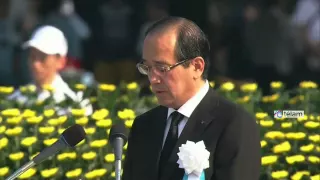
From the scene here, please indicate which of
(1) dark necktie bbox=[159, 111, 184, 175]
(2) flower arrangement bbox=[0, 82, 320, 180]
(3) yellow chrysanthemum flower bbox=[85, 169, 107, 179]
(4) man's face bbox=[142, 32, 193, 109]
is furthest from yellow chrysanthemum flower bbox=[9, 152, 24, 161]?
(4) man's face bbox=[142, 32, 193, 109]

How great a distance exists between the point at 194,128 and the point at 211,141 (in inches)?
4.5

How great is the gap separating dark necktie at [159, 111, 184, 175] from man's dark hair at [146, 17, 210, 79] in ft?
0.90

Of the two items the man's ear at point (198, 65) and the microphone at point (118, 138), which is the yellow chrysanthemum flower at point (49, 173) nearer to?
the microphone at point (118, 138)

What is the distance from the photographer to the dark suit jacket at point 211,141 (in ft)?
13.7

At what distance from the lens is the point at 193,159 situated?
13.5 feet

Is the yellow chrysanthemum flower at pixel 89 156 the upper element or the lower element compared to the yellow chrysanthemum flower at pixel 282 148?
upper

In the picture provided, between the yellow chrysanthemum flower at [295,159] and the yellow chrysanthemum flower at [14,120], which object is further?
the yellow chrysanthemum flower at [14,120]

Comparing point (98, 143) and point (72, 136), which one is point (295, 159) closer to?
point (98, 143)

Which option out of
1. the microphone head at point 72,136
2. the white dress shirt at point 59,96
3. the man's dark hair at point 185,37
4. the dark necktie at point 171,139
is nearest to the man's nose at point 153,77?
the man's dark hair at point 185,37

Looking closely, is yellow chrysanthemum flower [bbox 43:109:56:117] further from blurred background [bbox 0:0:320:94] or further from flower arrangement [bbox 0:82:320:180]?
blurred background [bbox 0:0:320:94]

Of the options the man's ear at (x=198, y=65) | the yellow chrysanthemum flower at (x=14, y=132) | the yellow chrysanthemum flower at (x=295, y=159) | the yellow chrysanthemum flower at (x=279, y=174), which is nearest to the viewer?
the man's ear at (x=198, y=65)

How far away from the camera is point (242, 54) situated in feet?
41.8

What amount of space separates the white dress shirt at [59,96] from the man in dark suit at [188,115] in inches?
90.9

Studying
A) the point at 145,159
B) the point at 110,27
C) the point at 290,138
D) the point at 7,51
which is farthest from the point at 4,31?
the point at 145,159
